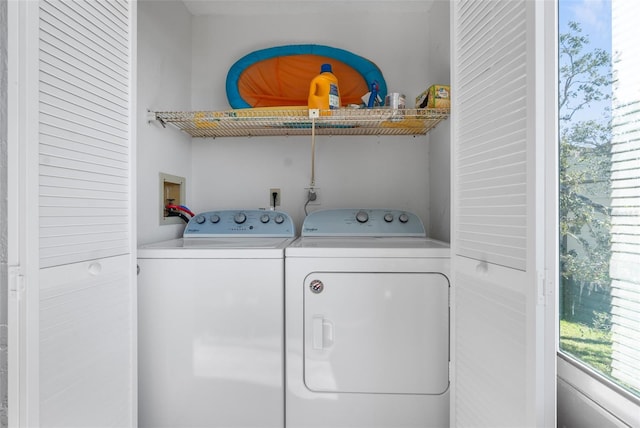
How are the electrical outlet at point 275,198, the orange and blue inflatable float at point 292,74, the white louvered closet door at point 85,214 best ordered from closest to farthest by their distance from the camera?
the white louvered closet door at point 85,214 → the orange and blue inflatable float at point 292,74 → the electrical outlet at point 275,198

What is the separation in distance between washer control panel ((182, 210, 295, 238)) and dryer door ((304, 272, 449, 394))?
68cm

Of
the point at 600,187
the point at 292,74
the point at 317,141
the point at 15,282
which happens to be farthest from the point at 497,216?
the point at 292,74

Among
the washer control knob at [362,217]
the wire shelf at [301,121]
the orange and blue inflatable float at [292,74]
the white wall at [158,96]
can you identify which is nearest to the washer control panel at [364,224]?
the washer control knob at [362,217]

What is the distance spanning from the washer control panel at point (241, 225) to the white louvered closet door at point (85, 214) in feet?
2.53

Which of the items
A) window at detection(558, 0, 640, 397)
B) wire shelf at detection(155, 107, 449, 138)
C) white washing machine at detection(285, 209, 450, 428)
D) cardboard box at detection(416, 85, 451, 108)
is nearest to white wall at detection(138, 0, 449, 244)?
wire shelf at detection(155, 107, 449, 138)

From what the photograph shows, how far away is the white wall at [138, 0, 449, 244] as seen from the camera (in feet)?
8.34

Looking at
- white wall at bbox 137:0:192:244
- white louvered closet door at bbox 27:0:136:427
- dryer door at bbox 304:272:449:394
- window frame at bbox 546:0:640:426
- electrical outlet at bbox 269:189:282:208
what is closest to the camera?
window frame at bbox 546:0:640:426

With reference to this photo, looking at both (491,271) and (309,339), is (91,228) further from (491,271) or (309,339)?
(491,271)

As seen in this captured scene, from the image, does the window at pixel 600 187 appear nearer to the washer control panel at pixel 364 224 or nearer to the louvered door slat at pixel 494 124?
the louvered door slat at pixel 494 124

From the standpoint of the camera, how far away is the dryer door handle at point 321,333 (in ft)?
5.19

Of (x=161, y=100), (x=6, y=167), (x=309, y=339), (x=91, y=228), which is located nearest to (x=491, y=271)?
(x=309, y=339)

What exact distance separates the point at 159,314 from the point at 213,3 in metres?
2.09

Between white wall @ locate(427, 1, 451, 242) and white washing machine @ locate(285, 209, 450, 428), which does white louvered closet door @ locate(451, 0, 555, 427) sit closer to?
white washing machine @ locate(285, 209, 450, 428)

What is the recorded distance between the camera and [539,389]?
0.93 m
